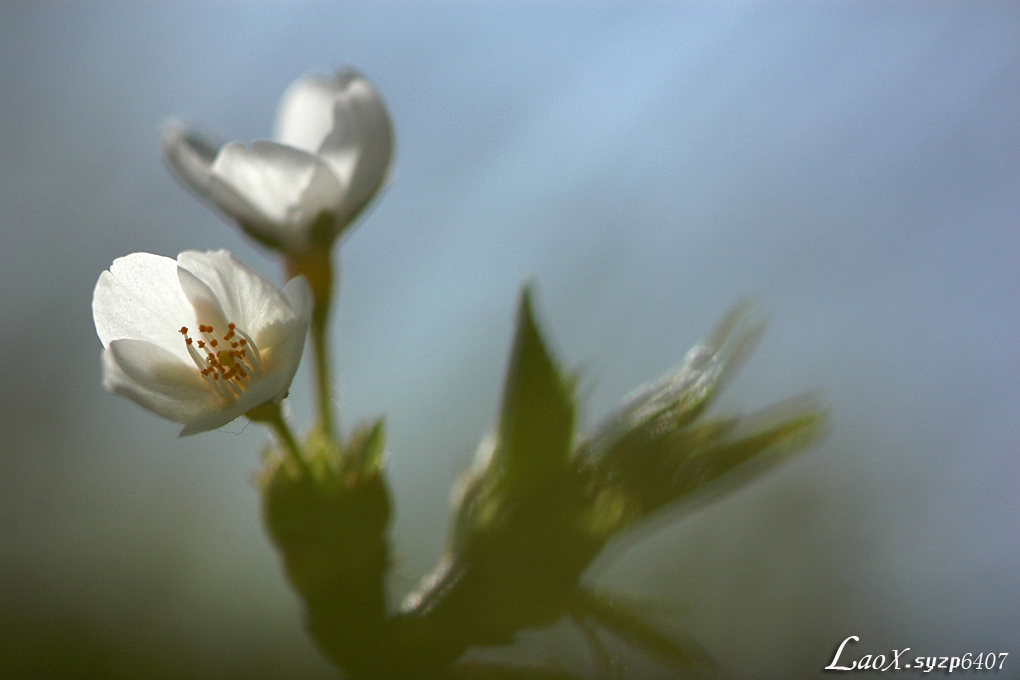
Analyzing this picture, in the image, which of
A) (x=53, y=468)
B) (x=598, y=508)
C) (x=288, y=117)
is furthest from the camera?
(x=53, y=468)

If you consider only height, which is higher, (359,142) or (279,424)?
(359,142)

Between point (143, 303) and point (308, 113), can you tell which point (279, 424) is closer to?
point (143, 303)

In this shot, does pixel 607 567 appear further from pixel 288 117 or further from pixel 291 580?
pixel 288 117

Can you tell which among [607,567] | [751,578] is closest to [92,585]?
[607,567]


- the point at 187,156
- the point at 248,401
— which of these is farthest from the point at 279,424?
the point at 187,156

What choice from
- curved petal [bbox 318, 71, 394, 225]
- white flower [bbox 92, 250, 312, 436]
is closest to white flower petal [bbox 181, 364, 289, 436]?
white flower [bbox 92, 250, 312, 436]
